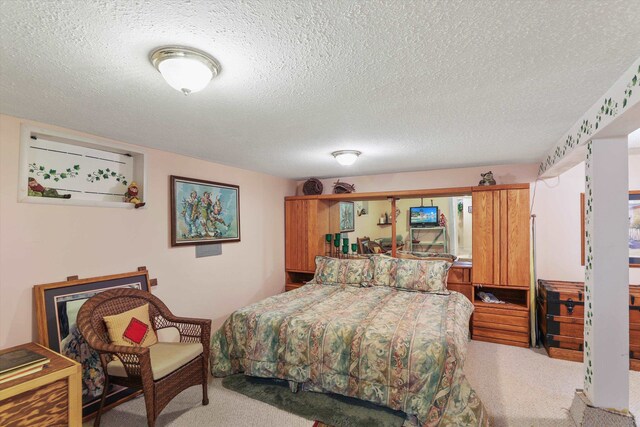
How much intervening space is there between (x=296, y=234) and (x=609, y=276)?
3645 mm

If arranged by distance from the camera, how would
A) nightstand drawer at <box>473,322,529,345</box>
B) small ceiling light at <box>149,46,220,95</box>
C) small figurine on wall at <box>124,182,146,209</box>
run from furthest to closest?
nightstand drawer at <box>473,322,529,345</box> → small figurine on wall at <box>124,182,146,209</box> → small ceiling light at <box>149,46,220,95</box>

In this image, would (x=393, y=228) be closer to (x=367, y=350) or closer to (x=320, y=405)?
(x=367, y=350)

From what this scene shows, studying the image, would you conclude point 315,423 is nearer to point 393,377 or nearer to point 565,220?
point 393,377

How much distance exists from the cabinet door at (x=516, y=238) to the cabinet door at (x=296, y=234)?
2.69 metres

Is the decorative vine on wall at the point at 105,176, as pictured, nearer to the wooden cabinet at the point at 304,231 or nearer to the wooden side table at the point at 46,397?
the wooden side table at the point at 46,397

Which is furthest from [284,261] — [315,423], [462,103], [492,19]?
[492,19]

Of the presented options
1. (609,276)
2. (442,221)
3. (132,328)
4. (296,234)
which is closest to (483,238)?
(442,221)

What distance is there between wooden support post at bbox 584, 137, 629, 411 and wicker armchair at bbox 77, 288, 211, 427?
2804 mm

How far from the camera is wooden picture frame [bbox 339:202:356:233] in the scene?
Answer: 4734 millimetres

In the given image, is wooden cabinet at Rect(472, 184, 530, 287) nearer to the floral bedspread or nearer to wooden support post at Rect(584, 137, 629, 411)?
the floral bedspread

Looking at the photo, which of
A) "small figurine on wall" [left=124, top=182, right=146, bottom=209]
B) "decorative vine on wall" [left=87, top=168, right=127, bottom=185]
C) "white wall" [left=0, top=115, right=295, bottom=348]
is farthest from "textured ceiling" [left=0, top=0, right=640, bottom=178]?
"white wall" [left=0, top=115, right=295, bottom=348]

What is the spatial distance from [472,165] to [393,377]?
9.56ft

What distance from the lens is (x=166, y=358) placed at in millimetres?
2250

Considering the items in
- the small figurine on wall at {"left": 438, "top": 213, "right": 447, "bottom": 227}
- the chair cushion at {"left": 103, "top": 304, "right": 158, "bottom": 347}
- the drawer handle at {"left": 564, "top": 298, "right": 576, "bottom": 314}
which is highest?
the small figurine on wall at {"left": 438, "top": 213, "right": 447, "bottom": 227}
